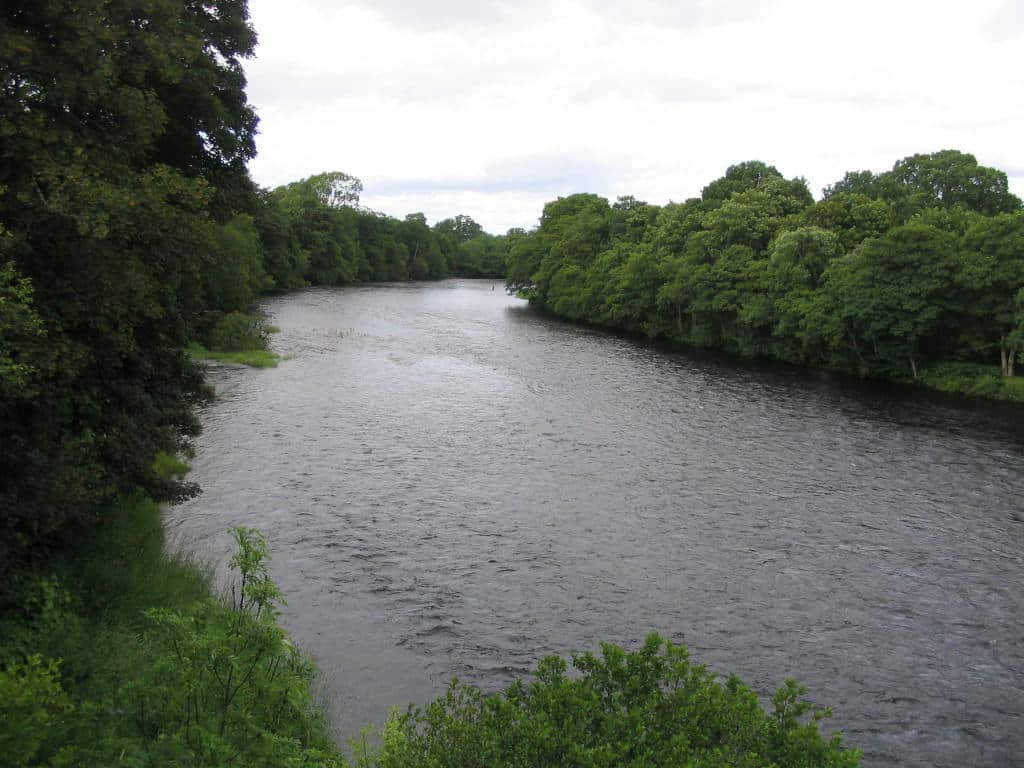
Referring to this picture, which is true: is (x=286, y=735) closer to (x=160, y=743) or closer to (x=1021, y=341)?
(x=160, y=743)

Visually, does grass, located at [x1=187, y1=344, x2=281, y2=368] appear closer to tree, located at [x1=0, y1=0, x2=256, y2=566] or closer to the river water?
the river water

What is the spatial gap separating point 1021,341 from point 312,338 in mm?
48562

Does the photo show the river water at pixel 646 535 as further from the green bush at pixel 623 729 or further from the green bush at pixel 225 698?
the green bush at pixel 623 729

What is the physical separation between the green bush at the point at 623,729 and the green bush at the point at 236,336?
141ft

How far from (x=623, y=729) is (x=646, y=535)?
49.7ft

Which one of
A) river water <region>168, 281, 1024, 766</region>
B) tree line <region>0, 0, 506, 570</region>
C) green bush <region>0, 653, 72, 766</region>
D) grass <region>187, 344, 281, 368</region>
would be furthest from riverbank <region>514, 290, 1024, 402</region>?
green bush <region>0, 653, 72, 766</region>

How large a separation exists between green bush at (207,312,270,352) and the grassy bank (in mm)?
37091

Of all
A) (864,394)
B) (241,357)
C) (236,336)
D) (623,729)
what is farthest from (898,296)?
(623,729)

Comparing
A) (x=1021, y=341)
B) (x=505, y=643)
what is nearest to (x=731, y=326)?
(x=1021, y=341)

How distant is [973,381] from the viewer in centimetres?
4344

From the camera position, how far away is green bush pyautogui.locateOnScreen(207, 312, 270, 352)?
48.7 metres

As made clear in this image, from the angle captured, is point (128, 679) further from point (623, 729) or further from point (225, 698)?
point (623, 729)

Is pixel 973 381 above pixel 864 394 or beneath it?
above

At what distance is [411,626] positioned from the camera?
17141mm
